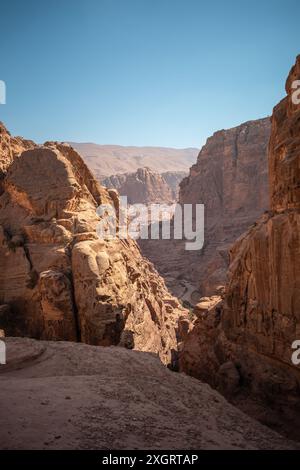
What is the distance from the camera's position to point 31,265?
1703 centimetres

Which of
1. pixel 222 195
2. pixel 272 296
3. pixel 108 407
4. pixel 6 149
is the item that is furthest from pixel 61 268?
pixel 222 195

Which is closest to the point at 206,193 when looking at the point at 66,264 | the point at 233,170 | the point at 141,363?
the point at 233,170

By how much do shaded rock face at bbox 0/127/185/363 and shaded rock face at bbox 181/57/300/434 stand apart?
460cm

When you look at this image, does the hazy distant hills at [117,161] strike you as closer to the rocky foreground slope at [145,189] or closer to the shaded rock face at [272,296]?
the rocky foreground slope at [145,189]

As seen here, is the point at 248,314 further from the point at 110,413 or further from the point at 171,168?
the point at 171,168

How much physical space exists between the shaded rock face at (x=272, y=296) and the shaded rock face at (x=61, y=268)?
4.60 m

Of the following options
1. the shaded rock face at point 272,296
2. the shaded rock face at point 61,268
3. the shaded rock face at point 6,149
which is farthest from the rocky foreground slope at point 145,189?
the shaded rock face at point 272,296

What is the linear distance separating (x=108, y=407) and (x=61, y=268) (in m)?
10.5

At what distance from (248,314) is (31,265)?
10.6m

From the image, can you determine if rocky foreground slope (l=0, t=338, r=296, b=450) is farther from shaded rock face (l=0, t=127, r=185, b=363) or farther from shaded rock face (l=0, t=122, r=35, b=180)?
shaded rock face (l=0, t=122, r=35, b=180)

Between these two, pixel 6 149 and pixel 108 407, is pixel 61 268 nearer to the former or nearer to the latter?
pixel 6 149

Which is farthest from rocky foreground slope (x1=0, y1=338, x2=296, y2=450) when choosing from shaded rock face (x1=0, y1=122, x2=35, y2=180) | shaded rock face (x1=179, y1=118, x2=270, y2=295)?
shaded rock face (x1=179, y1=118, x2=270, y2=295)

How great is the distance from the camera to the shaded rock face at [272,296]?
1047 centimetres

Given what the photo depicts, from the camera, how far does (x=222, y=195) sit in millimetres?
57219
